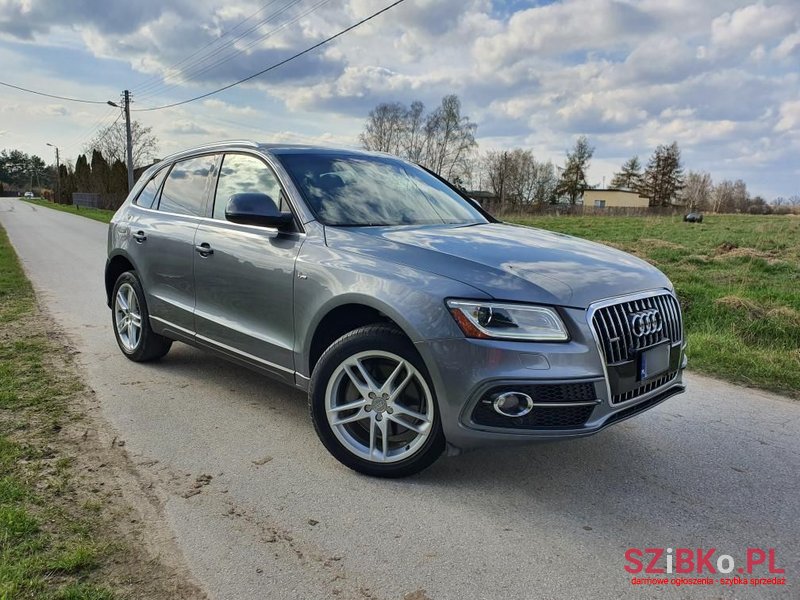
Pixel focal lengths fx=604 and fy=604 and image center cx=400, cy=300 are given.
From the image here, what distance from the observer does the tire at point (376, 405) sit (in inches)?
119

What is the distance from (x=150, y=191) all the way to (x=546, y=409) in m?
4.08

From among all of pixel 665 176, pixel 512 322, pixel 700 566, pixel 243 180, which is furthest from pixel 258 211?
pixel 665 176

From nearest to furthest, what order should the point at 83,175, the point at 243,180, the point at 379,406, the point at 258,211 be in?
the point at 379,406 < the point at 258,211 < the point at 243,180 < the point at 83,175

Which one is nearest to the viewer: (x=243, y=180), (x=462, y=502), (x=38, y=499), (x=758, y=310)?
(x=38, y=499)

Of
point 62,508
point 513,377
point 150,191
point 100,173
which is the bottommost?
point 62,508

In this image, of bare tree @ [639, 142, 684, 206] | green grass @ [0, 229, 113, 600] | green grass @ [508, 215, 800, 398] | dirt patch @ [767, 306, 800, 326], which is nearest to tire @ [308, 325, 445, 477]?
green grass @ [0, 229, 113, 600]

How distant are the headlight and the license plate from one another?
52 centimetres

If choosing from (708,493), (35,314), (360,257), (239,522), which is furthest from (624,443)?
(35,314)

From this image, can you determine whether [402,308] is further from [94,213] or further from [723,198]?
[723,198]

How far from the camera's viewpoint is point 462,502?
9.75 feet

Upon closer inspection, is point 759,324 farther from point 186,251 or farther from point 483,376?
point 186,251

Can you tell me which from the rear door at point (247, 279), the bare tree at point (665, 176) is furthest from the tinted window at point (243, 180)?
the bare tree at point (665, 176)

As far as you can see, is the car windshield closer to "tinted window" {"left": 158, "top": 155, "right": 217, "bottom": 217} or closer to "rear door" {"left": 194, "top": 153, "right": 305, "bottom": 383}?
"rear door" {"left": 194, "top": 153, "right": 305, "bottom": 383}

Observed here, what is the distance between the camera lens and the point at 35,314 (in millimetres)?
7059
